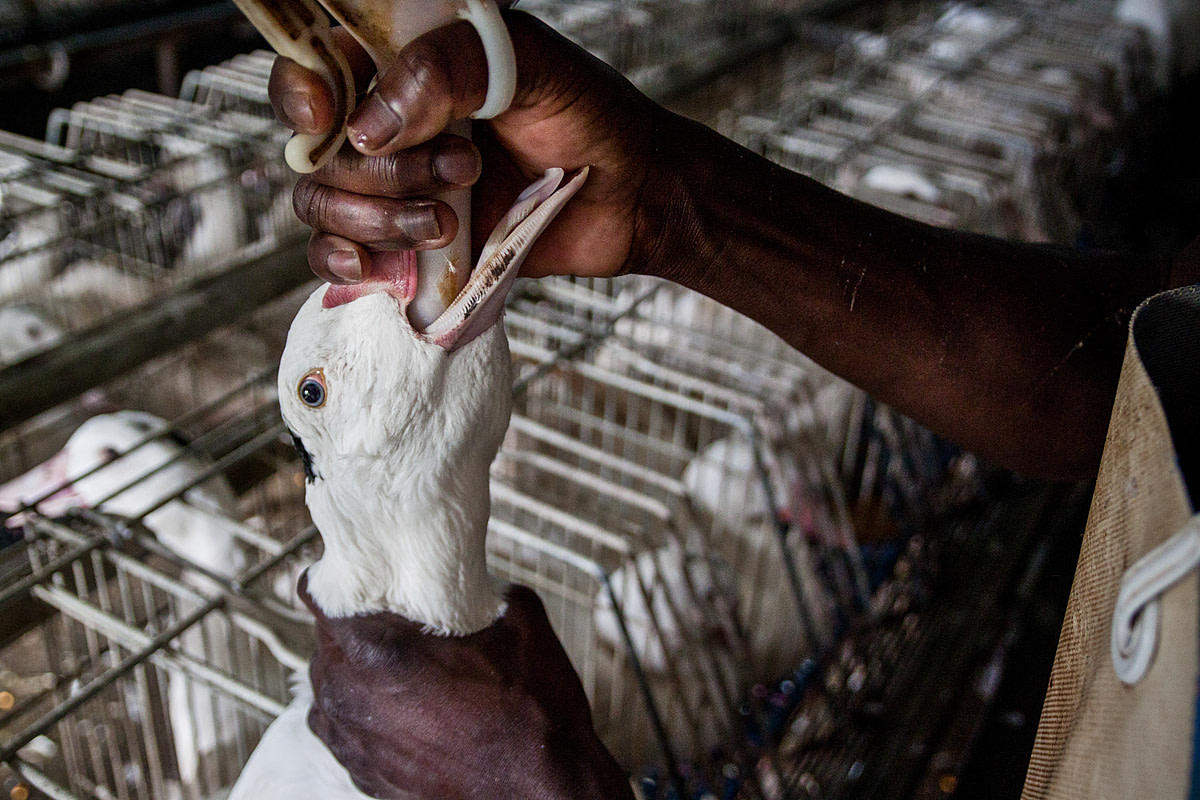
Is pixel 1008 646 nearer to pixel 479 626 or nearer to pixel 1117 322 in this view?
pixel 1117 322

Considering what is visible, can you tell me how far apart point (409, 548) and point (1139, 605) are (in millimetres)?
467

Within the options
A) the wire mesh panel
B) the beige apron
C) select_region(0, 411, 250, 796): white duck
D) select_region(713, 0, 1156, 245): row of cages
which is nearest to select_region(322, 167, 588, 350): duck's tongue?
the beige apron

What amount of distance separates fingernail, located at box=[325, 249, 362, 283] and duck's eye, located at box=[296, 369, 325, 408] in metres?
0.07

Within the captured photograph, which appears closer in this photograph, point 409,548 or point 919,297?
point 409,548

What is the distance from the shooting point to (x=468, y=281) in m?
0.61

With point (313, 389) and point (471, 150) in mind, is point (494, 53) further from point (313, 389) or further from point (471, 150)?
point (313, 389)

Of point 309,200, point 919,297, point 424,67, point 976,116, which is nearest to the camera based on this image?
point 424,67

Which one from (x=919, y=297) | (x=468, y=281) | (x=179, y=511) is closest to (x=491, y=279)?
(x=468, y=281)

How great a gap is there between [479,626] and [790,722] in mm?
1128

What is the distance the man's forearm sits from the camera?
2.64ft

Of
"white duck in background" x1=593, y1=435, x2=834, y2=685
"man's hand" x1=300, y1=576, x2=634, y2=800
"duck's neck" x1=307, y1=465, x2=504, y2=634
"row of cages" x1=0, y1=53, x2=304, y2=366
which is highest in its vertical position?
"duck's neck" x1=307, y1=465, x2=504, y2=634

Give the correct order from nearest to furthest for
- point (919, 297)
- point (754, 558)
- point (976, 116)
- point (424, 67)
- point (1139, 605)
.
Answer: point (1139, 605) < point (424, 67) < point (919, 297) < point (754, 558) < point (976, 116)

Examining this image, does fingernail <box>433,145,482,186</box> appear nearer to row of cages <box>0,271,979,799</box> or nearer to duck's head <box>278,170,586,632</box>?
duck's head <box>278,170,586,632</box>

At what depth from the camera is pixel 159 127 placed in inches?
101
